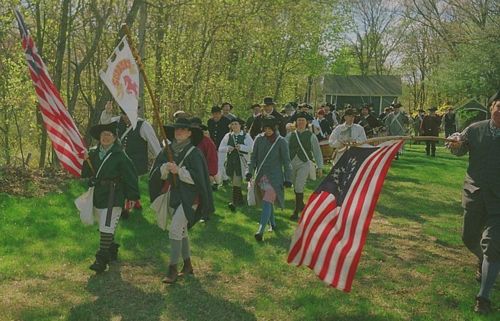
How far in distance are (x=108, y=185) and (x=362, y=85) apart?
181 ft

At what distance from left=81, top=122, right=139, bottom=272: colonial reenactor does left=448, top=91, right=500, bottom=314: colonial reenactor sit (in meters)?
3.88

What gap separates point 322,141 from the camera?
17.4m

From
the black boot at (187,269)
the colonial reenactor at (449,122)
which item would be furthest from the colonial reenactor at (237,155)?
the colonial reenactor at (449,122)

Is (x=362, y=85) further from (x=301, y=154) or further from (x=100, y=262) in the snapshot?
(x=100, y=262)

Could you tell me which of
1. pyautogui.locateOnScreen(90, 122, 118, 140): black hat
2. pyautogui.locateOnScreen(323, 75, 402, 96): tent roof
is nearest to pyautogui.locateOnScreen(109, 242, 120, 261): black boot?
pyautogui.locateOnScreen(90, 122, 118, 140): black hat

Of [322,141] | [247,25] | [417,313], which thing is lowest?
[417,313]

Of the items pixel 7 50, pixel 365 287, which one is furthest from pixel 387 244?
pixel 7 50

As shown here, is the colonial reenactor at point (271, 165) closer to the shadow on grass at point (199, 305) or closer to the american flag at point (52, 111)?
the shadow on grass at point (199, 305)

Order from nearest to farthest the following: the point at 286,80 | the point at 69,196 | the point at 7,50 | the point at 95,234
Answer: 1. the point at 95,234
2. the point at 69,196
3. the point at 7,50
4. the point at 286,80

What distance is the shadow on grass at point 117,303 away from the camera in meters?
5.65

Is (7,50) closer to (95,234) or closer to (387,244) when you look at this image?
(95,234)

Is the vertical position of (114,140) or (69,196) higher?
(114,140)

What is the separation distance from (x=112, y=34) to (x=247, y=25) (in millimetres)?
5420

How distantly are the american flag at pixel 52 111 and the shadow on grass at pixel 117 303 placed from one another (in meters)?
1.56
